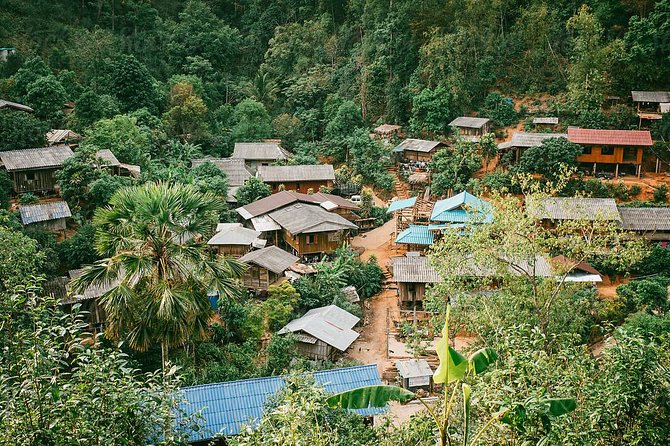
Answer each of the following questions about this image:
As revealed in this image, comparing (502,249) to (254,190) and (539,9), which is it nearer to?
(254,190)

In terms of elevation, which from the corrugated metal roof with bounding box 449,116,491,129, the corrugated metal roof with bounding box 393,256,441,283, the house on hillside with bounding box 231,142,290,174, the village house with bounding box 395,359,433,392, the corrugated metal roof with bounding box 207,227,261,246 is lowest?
the village house with bounding box 395,359,433,392

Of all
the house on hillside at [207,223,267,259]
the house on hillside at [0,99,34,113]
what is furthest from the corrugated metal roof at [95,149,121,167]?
the house on hillside at [0,99,34,113]

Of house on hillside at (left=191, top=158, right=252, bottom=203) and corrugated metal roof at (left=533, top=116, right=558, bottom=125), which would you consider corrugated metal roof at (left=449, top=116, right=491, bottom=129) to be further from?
house on hillside at (left=191, top=158, right=252, bottom=203)

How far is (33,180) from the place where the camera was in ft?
77.7

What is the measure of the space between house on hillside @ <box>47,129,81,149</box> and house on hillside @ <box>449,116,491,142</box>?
18.4 m

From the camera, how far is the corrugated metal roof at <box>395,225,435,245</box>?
78.7 feet

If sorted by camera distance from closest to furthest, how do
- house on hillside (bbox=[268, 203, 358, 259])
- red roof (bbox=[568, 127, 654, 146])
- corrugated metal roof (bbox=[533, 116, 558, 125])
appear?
house on hillside (bbox=[268, 203, 358, 259]), red roof (bbox=[568, 127, 654, 146]), corrugated metal roof (bbox=[533, 116, 558, 125])

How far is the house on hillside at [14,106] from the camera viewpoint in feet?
88.4

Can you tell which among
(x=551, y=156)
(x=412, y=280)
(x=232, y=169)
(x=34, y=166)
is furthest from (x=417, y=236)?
(x=34, y=166)

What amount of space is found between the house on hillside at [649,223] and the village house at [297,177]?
13.0m

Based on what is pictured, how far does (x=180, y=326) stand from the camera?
12.0 metres

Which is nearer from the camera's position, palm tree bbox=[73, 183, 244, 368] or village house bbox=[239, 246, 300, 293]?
palm tree bbox=[73, 183, 244, 368]

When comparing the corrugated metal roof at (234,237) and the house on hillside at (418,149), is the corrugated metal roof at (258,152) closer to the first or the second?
the house on hillside at (418,149)

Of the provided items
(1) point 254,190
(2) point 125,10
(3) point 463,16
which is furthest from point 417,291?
(2) point 125,10
